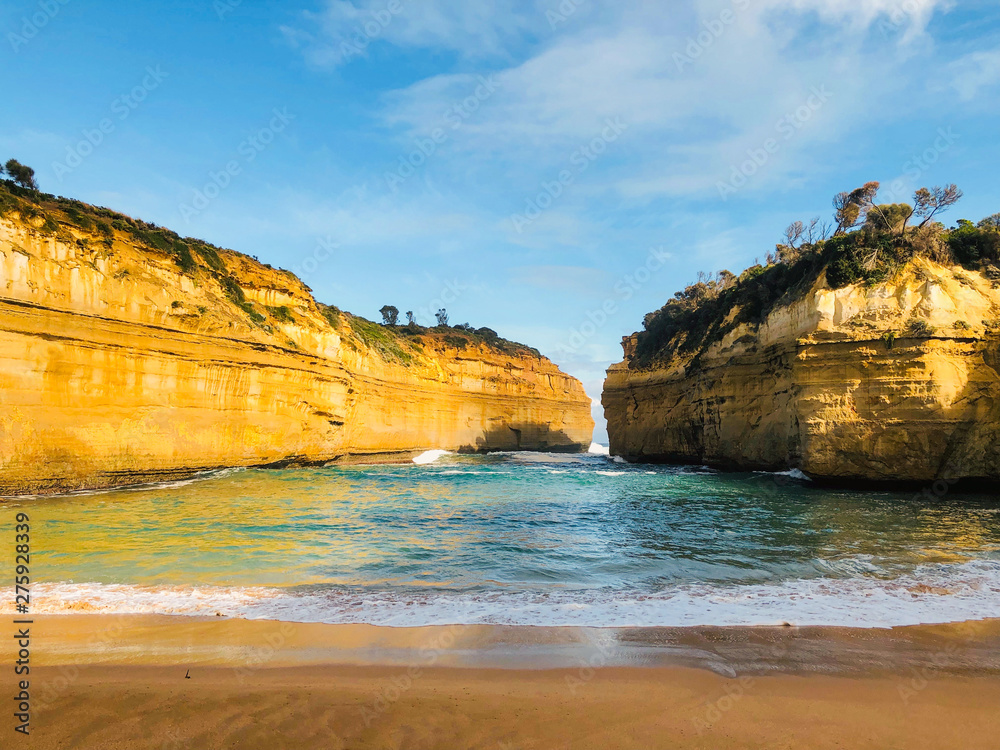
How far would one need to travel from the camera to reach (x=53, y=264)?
46.0ft

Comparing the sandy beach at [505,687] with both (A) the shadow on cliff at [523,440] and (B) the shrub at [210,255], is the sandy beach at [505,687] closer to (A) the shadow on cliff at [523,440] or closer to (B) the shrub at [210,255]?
(B) the shrub at [210,255]

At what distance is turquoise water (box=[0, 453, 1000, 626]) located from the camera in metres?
5.26

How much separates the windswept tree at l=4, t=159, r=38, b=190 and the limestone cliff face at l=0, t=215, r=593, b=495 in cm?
248

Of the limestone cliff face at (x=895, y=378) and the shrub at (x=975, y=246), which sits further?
the shrub at (x=975, y=246)

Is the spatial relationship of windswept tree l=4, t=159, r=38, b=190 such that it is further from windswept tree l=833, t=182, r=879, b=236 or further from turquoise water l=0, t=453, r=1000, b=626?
windswept tree l=833, t=182, r=879, b=236

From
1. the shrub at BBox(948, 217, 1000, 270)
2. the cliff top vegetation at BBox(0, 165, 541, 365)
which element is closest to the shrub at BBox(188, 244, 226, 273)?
the cliff top vegetation at BBox(0, 165, 541, 365)

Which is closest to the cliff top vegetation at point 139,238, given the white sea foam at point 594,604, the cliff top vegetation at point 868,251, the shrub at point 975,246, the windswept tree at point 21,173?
the windswept tree at point 21,173

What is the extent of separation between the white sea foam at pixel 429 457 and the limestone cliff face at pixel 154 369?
389 centimetres

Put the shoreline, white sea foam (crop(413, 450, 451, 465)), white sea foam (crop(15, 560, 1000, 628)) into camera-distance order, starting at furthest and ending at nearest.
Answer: white sea foam (crop(413, 450, 451, 465))
white sea foam (crop(15, 560, 1000, 628))
the shoreline

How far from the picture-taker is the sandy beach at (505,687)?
2.94 metres

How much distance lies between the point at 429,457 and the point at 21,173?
24362mm

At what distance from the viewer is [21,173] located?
15422mm

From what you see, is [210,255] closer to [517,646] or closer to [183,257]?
[183,257]

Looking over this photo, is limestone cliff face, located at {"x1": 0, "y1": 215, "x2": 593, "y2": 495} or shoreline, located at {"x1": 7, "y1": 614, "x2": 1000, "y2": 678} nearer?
shoreline, located at {"x1": 7, "y1": 614, "x2": 1000, "y2": 678}
